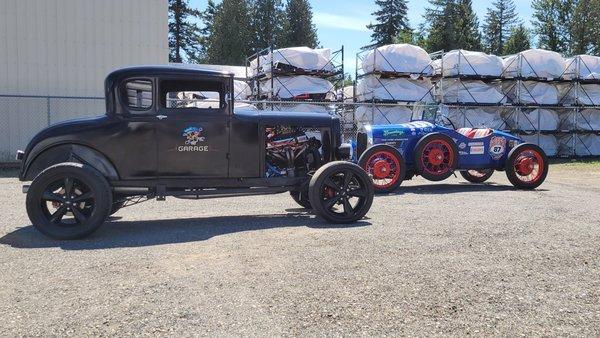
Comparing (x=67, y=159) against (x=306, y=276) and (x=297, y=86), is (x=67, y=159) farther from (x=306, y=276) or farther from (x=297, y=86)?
(x=297, y=86)

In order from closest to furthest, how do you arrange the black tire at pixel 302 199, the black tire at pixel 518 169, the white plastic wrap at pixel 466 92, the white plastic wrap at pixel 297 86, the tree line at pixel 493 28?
the black tire at pixel 302 199 → the black tire at pixel 518 169 → the white plastic wrap at pixel 297 86 → the white plastic wrap at pixel 466 92 → the tree line at pixel 493 28

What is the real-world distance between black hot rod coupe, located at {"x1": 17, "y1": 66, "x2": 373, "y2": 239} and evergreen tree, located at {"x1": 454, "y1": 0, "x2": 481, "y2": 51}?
48135 millimetres

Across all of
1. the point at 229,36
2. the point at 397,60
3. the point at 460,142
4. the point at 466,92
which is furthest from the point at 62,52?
the point at 229,36

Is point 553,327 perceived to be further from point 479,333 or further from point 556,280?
point 556,280

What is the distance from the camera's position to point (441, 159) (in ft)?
38.9

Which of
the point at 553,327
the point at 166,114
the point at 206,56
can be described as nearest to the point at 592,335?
the point at 553,327

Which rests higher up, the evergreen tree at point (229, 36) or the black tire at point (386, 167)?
the evergreen tree at point (229, 36)

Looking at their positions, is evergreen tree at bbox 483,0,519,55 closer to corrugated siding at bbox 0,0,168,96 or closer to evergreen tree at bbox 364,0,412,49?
evergreen tree at bbox 364,0,412,49

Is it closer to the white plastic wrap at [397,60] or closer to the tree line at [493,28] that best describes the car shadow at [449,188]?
the white plastic wrap at [397,60]

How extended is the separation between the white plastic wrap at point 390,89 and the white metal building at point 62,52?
7.22 m

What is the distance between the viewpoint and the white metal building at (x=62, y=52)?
1597 cm

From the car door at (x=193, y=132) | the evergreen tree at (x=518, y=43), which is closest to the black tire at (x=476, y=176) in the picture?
the car door at (x=193, y=132)

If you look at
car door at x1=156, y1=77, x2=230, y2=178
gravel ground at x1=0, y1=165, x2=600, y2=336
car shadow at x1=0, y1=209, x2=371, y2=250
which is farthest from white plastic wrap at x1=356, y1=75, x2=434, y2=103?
car door at x1=156, y1=77, x2=230, y2=178

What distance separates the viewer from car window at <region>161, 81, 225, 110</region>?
7276 mm
